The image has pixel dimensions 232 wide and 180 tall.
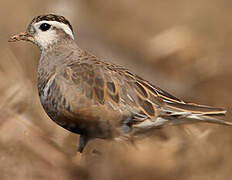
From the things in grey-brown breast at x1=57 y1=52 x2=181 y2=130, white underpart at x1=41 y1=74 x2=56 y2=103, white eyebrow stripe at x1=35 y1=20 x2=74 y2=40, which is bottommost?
white underpart at x1=41 y1=74 x2=56 y2=103

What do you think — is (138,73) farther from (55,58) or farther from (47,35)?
(55,58)

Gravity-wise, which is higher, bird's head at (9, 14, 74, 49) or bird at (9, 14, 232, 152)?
bird's head at (9, 14, 74, 49)

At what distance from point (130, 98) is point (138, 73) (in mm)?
3723

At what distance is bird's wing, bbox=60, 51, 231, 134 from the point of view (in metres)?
3.97

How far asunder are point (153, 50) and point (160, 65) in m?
0.46

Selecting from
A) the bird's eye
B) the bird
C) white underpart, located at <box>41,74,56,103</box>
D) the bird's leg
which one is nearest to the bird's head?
the bird's eye

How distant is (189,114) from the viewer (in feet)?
13.1

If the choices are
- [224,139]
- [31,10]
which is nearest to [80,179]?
[224,139]

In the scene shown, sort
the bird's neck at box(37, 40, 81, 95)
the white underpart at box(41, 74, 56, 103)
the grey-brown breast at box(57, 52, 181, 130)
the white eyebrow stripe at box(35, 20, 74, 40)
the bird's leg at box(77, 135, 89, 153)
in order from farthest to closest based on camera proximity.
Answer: the white eyebrow stripe at box(35, 20, 74, 40) → the bird's neck at box(37, 40, 81, 95) → the white underpart at box(41, 74, 56, 103) → the grey-brown breast at box(57, 52, 181, 130) → the bird's leg at box(77, 135, 89, 153)

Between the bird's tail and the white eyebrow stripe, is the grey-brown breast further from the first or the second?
the white eyebrow stripe

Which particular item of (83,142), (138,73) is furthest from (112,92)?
(138,73)

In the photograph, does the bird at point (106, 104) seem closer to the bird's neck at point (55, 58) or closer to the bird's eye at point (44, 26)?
the bird's neck at point (55, 58)

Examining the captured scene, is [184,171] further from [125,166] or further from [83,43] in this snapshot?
[83,43]

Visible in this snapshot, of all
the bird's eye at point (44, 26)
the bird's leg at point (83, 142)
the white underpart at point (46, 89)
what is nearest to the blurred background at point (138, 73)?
the bird's leg at point (83, 142)
